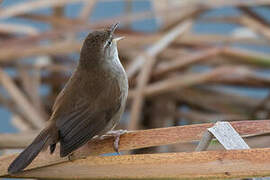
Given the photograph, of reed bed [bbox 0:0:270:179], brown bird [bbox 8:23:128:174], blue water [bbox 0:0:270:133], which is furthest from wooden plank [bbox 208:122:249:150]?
blue water [bbox 0:0:270:133]

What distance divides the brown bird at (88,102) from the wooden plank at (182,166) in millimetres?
153

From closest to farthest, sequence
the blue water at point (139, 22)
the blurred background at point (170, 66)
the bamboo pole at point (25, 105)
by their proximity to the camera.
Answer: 1. the bamboo pole at point (25, 105)
2. the blurred background at point (170, 66)
3. the blue water at point (139, 22)

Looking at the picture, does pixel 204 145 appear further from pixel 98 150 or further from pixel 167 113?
pixel 167 113

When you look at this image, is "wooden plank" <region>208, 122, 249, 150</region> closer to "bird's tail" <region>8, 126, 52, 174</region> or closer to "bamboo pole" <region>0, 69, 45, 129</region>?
"bird's tail" <region>8, 126, 52, 174</region>

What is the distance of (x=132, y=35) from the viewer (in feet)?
11.2

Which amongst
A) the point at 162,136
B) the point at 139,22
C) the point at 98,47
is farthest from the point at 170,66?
the point at 162,136

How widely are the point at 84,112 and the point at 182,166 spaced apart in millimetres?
553

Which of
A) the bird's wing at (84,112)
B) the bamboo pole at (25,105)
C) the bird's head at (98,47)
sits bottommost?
the bamboo pole at (25,105)

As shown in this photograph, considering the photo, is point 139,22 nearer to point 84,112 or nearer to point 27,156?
point 84,112

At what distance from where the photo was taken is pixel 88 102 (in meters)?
2.00

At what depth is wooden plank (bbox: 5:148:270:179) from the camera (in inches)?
57.1

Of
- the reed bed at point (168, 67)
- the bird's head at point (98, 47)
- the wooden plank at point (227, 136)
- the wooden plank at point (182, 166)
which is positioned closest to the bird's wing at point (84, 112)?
the bird's head at point (98, 47)

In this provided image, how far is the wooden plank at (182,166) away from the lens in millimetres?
1449

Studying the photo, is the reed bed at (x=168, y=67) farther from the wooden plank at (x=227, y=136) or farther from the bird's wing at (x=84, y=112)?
the wooden plank at (x=227, y=136)
